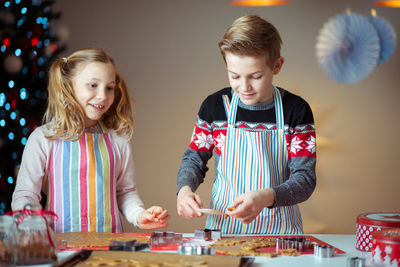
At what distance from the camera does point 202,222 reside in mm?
4273

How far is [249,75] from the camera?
1590mm

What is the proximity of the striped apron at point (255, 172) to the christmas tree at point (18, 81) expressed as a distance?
4.95 feet

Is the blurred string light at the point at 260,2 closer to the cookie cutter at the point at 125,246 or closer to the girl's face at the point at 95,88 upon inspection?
the girl's face at the point at 95,88

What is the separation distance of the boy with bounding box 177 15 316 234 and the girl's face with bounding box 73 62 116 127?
13.9 inches

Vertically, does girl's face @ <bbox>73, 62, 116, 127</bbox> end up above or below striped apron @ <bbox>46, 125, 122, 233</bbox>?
above

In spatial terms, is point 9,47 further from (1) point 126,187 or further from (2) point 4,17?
(1) point 126,187

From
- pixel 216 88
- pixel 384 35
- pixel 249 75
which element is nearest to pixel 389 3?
pixel 384 35

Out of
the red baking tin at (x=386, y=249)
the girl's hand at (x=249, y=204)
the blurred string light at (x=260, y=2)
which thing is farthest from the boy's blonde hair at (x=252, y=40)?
the blurred string light at (x=260, y=2)

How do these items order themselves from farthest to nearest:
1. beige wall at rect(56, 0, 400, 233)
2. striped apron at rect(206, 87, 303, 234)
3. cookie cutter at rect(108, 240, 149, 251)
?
beige wall at rect(56, 0, 400, 233), striped apron at rect(206, 87, 303, 234), cookie cutter at rect(108, 240, 149, 251)

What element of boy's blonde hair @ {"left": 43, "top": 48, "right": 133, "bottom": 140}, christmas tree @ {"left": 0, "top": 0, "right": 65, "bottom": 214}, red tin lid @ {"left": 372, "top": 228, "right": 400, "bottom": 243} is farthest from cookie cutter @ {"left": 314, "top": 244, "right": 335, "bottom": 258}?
christmas tree @ {"left": 0, "top": 0, "right": 65, "bottom": 214}

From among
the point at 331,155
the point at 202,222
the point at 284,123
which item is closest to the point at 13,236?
the point at 284,123

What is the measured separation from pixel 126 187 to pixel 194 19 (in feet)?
8.93

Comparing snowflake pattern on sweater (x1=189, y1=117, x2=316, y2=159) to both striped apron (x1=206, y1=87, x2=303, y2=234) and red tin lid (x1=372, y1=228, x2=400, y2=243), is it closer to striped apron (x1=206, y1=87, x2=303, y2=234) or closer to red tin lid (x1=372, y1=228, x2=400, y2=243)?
striped apron (x1=206, y1=87, x2=303, y2=234)

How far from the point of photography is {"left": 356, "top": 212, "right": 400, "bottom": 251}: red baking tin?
1345mm
